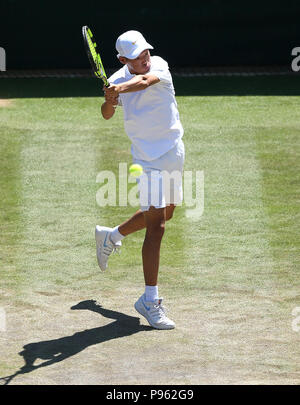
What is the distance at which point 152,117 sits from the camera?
6871 mm

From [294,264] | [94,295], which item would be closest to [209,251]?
[294,264]

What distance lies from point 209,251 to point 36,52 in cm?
823

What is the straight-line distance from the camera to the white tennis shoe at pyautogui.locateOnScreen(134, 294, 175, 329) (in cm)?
674

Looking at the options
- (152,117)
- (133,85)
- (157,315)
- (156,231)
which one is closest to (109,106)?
(152,117)

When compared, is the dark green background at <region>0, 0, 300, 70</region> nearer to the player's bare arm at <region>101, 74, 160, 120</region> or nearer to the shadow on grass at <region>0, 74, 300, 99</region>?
the shadow on grass at <region>0, 74, 300, 99</region>

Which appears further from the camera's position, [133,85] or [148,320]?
[148,320]

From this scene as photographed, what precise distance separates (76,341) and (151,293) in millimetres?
687

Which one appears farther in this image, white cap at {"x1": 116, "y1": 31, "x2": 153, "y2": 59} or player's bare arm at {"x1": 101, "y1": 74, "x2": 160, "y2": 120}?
white cap at {"x1": 116, "y1": 31, "x2": 153, "y2": 59}

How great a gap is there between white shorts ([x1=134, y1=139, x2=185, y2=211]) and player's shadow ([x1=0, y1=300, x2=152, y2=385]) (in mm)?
857

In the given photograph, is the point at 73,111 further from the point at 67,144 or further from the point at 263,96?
the point at 263,96

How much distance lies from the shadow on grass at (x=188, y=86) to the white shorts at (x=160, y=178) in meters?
6.95

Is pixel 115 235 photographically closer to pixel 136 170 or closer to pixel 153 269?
pixel 153 269

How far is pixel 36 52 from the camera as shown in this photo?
616 inches

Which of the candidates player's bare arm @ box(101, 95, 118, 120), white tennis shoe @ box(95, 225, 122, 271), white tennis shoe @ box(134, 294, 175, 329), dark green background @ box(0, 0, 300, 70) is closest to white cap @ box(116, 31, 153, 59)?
player's bare arm @ box(101, 95, 118, 120)
